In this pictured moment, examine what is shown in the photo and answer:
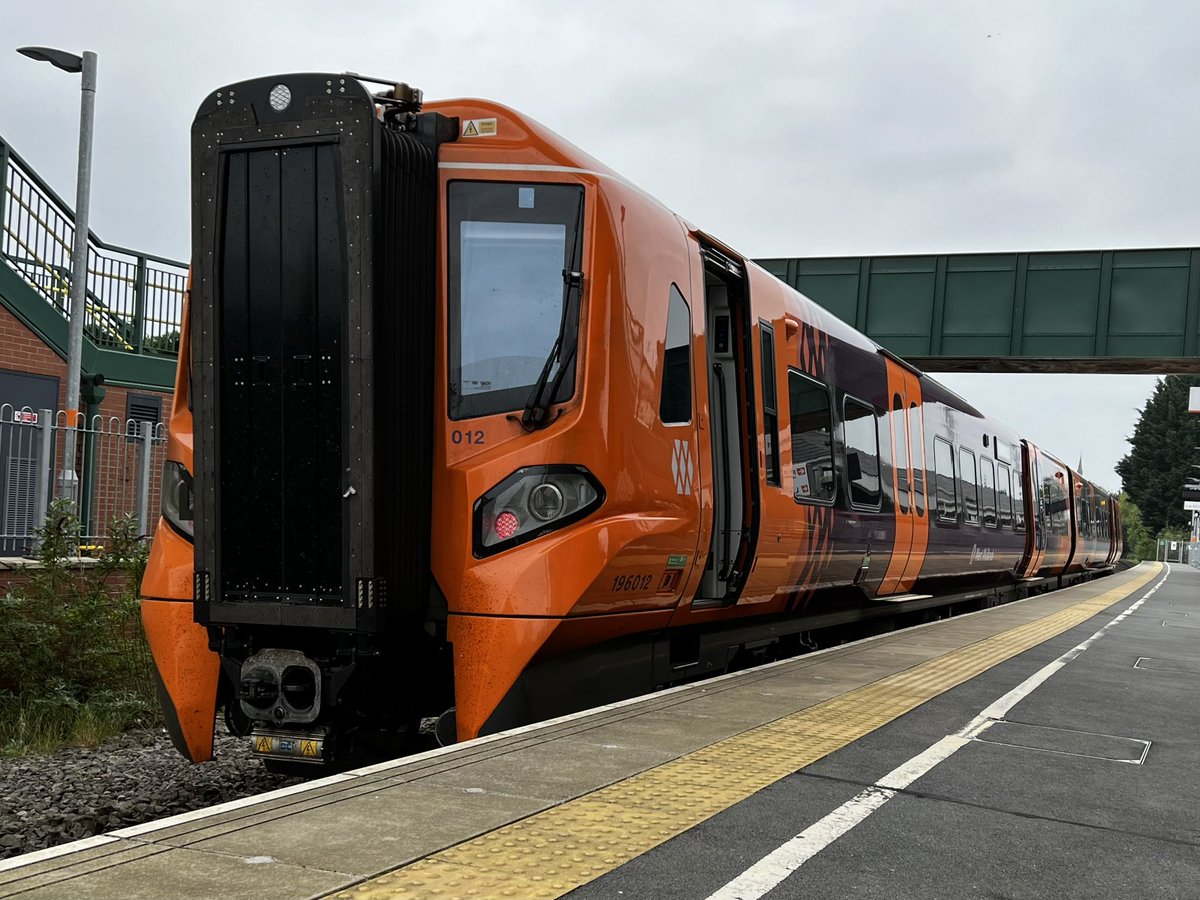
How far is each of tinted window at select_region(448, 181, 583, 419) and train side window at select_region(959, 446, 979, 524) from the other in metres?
11.4

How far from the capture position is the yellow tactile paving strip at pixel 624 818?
138 inches

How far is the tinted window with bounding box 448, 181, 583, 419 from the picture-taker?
19.3 feet

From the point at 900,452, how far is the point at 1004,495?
26.6 ft

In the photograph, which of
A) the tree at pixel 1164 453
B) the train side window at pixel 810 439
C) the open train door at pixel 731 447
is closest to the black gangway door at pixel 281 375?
the open train door at pixel 731 447

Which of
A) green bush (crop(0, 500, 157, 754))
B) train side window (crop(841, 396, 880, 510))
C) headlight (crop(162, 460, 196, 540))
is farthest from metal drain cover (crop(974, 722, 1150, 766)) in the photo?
green bush (crop(0, 500, 157, 754))

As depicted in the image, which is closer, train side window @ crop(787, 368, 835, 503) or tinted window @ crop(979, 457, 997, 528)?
train side window @ crop(787, 368, 835, 503)

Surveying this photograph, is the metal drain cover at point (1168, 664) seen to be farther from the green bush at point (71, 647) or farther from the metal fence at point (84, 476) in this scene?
the metal fence at point (84, 476)

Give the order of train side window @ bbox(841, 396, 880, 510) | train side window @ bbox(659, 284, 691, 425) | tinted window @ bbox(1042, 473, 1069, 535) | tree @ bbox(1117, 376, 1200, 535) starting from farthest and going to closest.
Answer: tree @ bbox(1117, 376, 1200, 535)
tinted window @ bbox(1042, 473, 1069, 535)
train side window @ bbox(841, 396, 880, 510)
train side window @ bbox(659, 284, 691, 425)

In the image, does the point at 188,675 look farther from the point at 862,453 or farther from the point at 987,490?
the point at 987,490

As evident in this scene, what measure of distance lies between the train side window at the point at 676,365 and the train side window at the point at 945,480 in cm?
831

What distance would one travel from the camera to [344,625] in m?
Result: 5.38

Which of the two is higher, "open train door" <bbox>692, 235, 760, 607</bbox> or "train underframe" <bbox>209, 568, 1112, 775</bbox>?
"open train door" <bbox>692, 235, 760, 607</bbox>

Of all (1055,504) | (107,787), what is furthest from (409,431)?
(1055,504)

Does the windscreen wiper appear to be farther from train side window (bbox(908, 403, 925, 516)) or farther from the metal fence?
train side window (bbox(908, 403, 925, 516))
